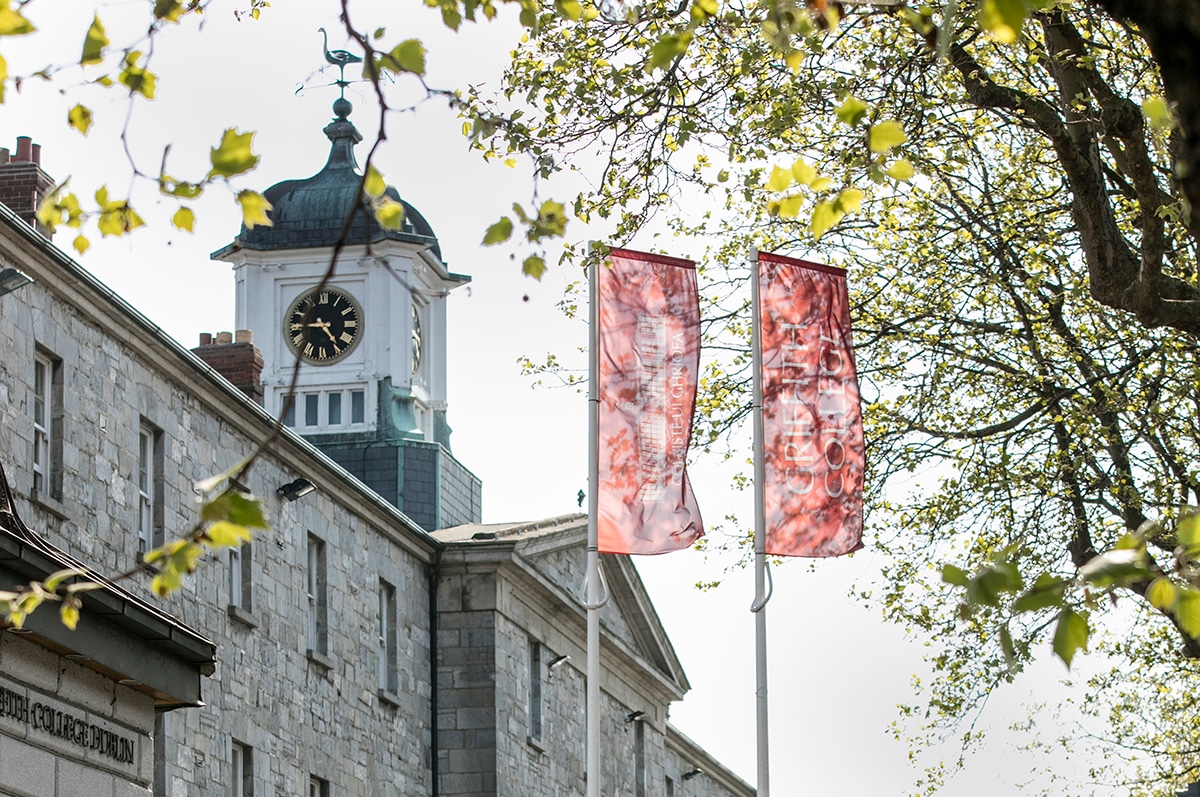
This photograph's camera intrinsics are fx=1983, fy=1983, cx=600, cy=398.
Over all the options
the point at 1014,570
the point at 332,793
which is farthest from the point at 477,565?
the point at 1014,570

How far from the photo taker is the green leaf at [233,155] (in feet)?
21.3

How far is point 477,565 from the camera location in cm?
3284

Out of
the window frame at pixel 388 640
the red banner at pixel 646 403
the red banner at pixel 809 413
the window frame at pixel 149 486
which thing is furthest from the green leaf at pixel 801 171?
the window frame at pixel 388 640

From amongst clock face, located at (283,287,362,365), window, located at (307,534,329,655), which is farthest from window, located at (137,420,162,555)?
clock face, located at (283,287,362,365)

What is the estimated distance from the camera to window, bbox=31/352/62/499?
20172 millimetres

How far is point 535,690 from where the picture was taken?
34.9 m

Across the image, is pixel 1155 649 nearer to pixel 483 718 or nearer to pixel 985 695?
pixel 985 695

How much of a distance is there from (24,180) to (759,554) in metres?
9.24

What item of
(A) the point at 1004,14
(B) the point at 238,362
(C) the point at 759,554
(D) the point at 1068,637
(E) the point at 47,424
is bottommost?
(D) the point at 1068,637

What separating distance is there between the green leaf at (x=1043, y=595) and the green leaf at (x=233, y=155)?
3025 mm

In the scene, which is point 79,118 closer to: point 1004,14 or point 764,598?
point 1004,14

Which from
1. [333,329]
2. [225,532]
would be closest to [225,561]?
[225,532]

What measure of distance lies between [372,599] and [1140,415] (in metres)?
12.4

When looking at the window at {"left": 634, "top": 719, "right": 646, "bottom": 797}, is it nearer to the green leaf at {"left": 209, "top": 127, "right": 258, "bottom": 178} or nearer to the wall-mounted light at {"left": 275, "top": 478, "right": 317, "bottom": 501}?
the wall-mounted light at {"left": 275, "top": 478, "right": 317, "bottom": 501}
